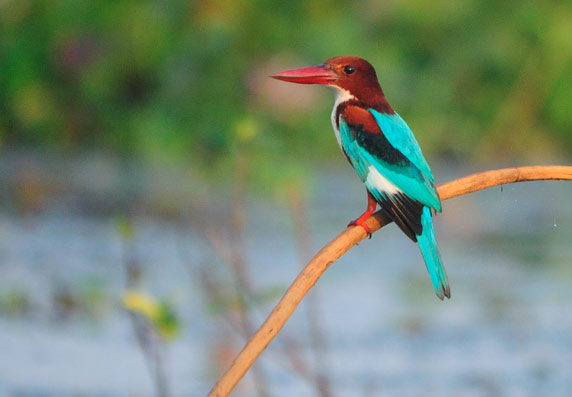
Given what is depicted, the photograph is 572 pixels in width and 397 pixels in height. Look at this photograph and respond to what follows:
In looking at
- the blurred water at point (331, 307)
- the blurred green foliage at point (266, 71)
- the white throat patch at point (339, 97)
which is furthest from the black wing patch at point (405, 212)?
the blurred green foliage at point (266, 71)

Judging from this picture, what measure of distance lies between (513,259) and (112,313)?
178 cm

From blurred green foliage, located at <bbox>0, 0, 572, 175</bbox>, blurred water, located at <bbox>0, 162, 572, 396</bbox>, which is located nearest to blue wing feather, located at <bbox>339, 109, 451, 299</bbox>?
blurred water, located at <bbox>0, 162, 572, 396</bbox>

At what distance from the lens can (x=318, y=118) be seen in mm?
5785

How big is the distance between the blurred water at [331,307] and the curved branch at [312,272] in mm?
1403

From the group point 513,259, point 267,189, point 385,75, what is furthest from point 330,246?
point 385,75

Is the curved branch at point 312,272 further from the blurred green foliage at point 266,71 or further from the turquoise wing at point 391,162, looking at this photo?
the blurred green foliage at point 266,71

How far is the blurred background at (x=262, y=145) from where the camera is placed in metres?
→ 4.45

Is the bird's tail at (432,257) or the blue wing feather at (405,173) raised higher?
the blue wing feather at (405,173)

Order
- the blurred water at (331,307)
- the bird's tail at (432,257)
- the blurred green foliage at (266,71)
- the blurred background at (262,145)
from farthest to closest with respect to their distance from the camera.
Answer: the blurred green foliage at (266,71) < the blurred background at (262,145) < the blurred water at (331,307) < the bird's tail at (432,257)

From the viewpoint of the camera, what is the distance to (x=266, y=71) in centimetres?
579

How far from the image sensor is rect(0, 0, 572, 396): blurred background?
14.6 feet

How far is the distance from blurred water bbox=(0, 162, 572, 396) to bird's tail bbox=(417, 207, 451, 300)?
4.12 feet

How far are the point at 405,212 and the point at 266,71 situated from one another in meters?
4.10

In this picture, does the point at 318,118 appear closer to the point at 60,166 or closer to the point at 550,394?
the point at 60,166
